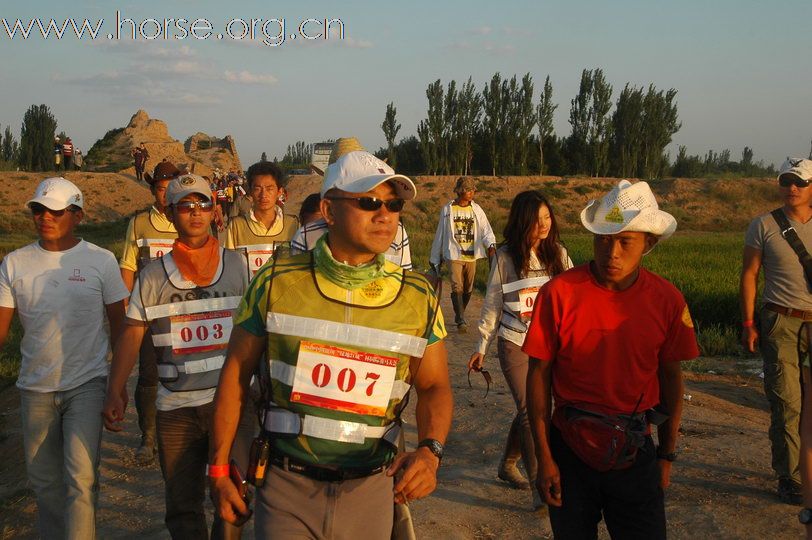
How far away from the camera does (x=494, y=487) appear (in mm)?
6027

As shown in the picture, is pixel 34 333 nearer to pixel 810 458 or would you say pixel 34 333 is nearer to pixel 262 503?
pixel 262 503

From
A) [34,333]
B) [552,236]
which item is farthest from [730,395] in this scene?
[34,333]

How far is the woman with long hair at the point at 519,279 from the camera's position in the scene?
5445 mm

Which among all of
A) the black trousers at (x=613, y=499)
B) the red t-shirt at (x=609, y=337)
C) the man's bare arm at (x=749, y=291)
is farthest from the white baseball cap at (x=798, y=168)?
the black trousers at (x=613, y=499)

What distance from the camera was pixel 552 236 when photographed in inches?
221

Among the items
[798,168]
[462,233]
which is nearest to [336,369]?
[798,168]

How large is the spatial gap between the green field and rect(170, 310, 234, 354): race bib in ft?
25.9

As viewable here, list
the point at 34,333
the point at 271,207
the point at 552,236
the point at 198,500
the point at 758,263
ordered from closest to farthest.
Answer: the point at 198,500, the point at 34,333, the point at 552,236, the point at 758,263, the point at 271,207

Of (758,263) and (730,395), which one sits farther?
(730,395)

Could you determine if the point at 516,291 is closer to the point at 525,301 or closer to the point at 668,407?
the point at 525,301

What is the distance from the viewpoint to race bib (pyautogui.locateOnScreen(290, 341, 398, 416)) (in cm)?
269

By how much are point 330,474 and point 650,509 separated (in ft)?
4.85

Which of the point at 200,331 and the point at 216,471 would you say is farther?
the point at 200,331

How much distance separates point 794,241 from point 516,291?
220 cm
